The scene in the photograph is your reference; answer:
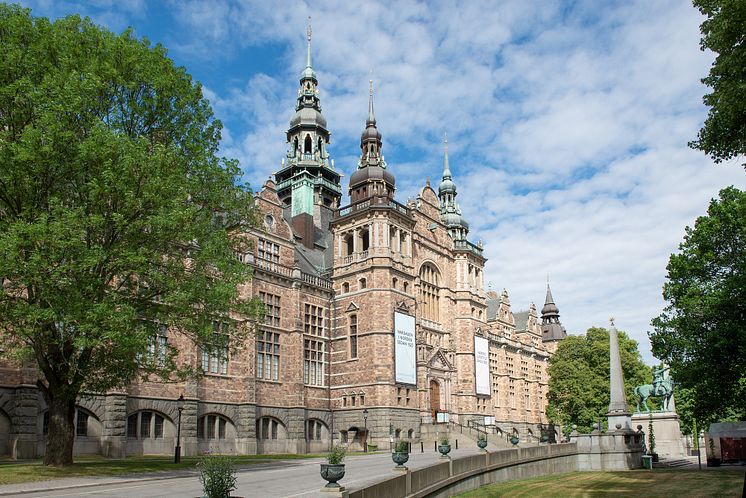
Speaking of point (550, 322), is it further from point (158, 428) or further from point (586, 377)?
point (158, 428)

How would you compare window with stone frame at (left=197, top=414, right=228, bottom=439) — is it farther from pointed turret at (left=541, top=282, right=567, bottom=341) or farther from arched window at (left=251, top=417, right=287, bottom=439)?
pointed turret at (left=541, top=282, right=567, bottom=341)


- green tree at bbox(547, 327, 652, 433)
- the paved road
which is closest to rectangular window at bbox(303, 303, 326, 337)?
the paved road

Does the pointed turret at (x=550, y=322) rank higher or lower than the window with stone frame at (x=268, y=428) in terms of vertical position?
higher

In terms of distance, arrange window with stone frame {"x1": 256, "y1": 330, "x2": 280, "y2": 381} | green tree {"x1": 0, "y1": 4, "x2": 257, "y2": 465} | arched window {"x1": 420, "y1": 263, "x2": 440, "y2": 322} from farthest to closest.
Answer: arched window {"x1": 420, "y1": 263, "x2": 440, "y2": 322} → window with stone frame {"x1": 256, "y1": 330, "x2": 280, "y2": 381} → green tree {"x1": 0, "y1": 4, "x2": 257, "y2": 465}

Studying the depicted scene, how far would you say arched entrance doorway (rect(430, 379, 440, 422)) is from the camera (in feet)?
178

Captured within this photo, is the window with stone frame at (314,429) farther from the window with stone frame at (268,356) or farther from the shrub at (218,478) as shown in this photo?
the shrub at (218,478)

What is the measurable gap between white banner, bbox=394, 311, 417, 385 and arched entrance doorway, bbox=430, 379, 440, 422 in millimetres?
4325

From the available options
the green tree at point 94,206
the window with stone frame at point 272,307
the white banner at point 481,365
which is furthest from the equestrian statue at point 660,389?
the green tree at point 94,206

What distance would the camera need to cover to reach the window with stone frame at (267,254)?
4544 cm

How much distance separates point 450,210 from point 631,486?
47121 mm

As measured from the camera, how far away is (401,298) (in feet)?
168

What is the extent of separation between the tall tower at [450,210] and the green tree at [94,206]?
40.2 metres

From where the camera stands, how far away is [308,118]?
217 feet

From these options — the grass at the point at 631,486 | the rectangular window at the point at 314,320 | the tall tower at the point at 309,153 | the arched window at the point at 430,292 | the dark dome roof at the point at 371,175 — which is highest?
the tall tower at the point at 309,153
